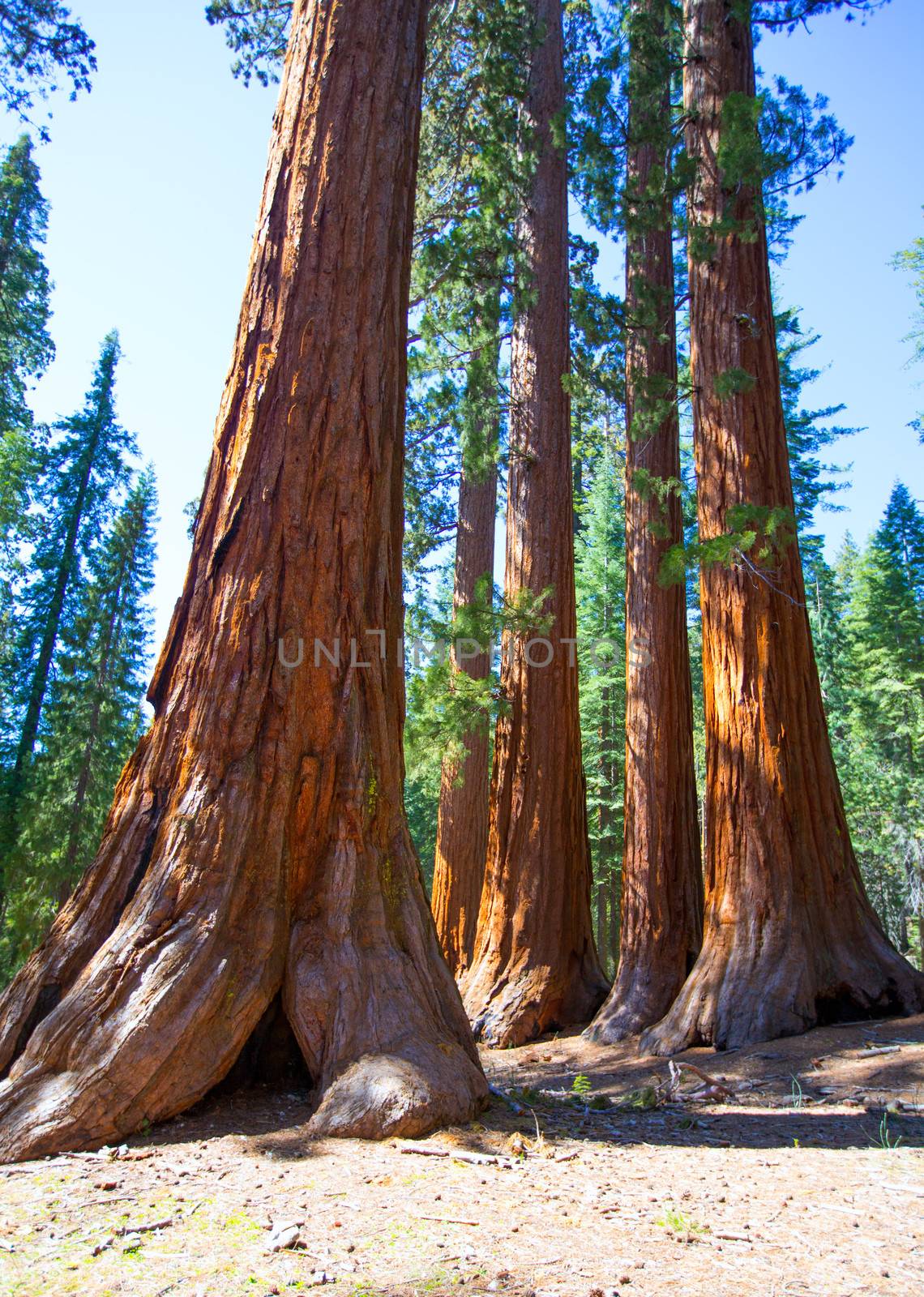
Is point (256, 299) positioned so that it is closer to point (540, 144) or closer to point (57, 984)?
point (57, 984)

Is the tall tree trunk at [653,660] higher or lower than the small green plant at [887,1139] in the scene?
higher

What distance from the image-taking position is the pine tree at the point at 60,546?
59.0 ft

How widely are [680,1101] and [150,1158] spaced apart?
9.88 ft

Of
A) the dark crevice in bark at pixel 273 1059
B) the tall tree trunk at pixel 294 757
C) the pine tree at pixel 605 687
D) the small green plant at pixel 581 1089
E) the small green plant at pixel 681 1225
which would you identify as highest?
the pine tree at pixel 605 687

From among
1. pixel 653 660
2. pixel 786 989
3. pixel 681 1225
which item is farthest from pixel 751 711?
pixel 681 1225

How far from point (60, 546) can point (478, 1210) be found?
19.3 m

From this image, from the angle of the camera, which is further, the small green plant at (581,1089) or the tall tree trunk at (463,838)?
the tall tree trunk at (463,838)

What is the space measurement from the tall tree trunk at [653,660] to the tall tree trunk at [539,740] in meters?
0.68

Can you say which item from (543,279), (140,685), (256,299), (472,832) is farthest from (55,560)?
(256,299)

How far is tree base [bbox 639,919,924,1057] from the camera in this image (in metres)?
5.83

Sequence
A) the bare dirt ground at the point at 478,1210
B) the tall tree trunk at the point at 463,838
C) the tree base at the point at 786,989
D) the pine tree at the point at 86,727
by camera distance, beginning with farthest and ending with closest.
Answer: the pine tree at the point at 86,727 < the tall tree trunk at the point at 463,838 < the tree base at the point at 786,989 < the bare dirt ground at the point at 478,1210

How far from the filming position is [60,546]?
62.0 feet

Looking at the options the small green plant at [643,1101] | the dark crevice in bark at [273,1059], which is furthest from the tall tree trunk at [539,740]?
the dark crevice in bark at [273,1059]

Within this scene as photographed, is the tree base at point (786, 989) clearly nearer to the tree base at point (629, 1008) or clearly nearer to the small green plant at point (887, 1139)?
the tree base at point (629, 1008)
